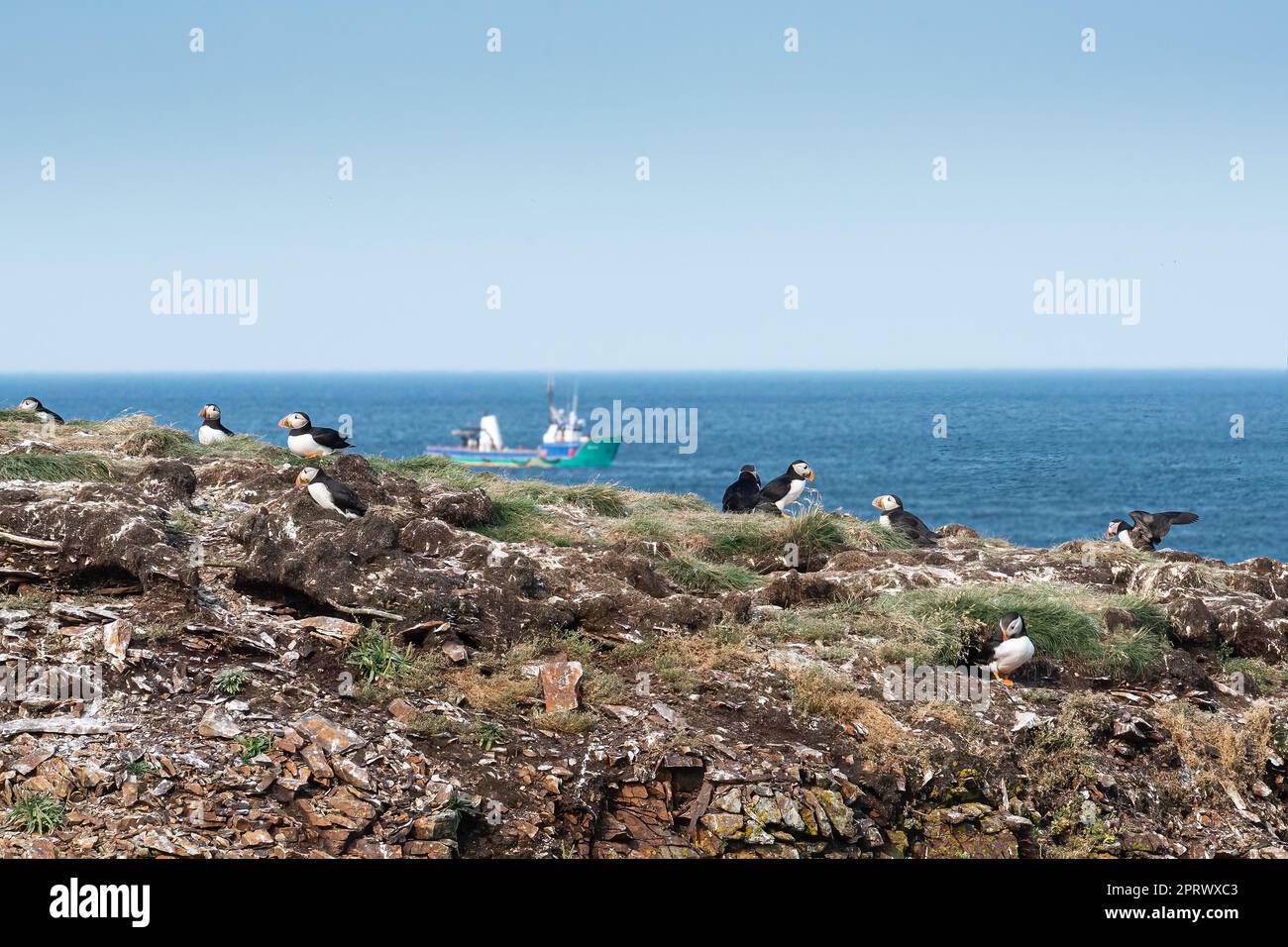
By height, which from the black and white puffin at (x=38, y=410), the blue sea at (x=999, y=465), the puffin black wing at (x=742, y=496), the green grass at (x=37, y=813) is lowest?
the blue sea at (x=999, y=465)

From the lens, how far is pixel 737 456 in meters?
127

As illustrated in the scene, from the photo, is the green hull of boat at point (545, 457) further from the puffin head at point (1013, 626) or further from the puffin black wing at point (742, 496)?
the puffin head at point (1013, 626)

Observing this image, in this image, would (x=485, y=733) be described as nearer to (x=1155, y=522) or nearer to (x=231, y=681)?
(x=231, y=681)

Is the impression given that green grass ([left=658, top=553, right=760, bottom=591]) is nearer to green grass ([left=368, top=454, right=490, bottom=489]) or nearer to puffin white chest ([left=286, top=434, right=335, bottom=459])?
green grass ([left=368, top=454, right=490, bottom=489])

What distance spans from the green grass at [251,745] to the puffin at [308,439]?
7.00 metres

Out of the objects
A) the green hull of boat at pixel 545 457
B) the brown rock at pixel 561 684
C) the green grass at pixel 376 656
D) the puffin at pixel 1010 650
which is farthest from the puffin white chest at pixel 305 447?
the green hull of boat at pixel 545 457

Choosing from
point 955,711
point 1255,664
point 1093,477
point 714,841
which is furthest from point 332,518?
point 1093,477

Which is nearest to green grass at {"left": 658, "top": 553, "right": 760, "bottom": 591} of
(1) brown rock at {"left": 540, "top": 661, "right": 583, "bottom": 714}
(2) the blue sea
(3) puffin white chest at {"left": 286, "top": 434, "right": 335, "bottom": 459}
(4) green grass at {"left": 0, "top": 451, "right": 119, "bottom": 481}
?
(1) brown rock at {"left": 540, "top": 661, "right": 583, "bottom": 714}

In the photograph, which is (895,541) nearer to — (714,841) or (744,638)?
(744,638)

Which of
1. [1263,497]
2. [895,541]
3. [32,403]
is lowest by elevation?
[1263,497]

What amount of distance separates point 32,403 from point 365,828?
1250 centimetres

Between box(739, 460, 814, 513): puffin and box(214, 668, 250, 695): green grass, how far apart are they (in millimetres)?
9224

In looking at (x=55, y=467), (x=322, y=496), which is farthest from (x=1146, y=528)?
(x=55, y=467)

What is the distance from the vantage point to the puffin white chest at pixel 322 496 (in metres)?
12.7
